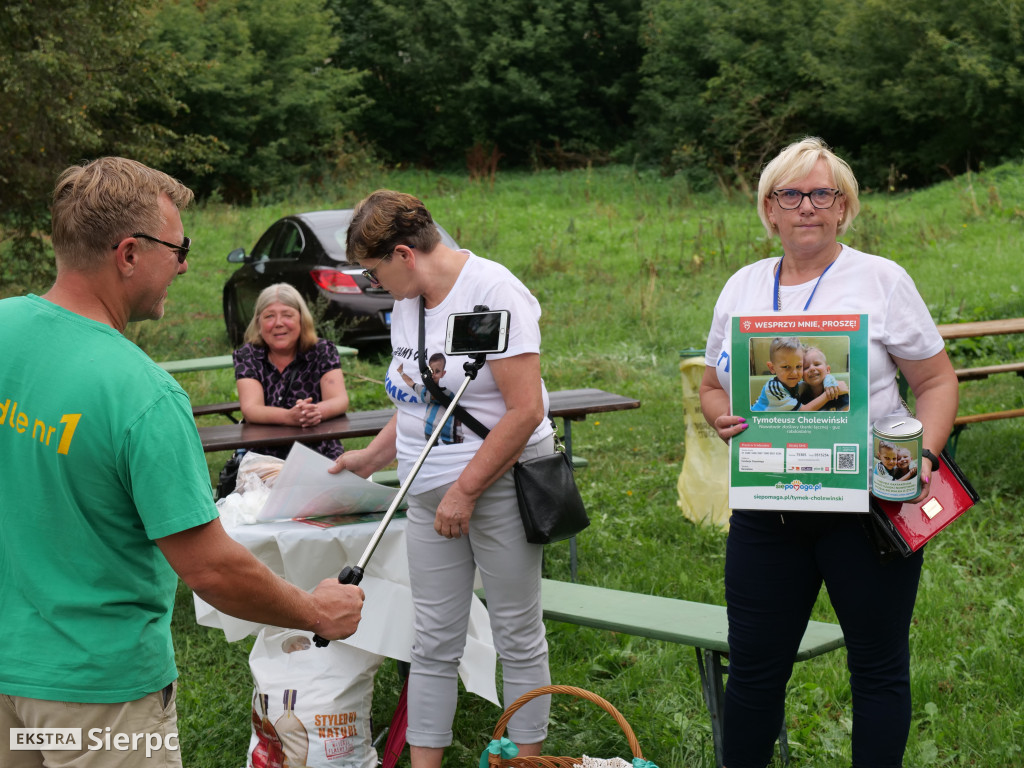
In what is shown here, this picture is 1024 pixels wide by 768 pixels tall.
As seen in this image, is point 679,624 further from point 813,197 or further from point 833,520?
point 813,197

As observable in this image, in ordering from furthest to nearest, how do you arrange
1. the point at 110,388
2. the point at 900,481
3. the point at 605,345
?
the point at 605,345 < the point at 900,481 < the point at 110,388

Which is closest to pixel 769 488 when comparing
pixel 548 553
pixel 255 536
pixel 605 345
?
pixel 255 536

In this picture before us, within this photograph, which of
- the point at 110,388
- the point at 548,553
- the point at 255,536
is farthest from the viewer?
the point at 548,553

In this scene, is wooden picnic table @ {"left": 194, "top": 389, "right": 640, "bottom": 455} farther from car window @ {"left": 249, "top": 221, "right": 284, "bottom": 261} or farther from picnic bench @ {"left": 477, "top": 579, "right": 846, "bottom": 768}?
car window @ {"left": 249, "top": 221, "right": 284, "bottom": 261}

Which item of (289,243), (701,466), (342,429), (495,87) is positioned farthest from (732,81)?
(342,429)

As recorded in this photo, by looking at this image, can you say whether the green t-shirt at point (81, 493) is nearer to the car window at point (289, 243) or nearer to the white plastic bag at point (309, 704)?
the white plastic bag at point (309, 704)

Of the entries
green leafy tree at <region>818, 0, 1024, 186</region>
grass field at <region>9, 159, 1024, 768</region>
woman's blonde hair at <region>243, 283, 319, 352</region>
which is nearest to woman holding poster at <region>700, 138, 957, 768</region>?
grass field at <region>9, 159, 1024, 768</region>

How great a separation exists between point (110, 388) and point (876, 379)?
70.0 inches

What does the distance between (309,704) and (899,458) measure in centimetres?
207

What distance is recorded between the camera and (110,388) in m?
1.84

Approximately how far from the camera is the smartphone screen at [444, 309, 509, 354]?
280 centimetres

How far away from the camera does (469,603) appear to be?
3.23m

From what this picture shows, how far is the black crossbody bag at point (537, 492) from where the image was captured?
300 cm

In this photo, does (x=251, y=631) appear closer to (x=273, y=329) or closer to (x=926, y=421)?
(x=273, y=329)
